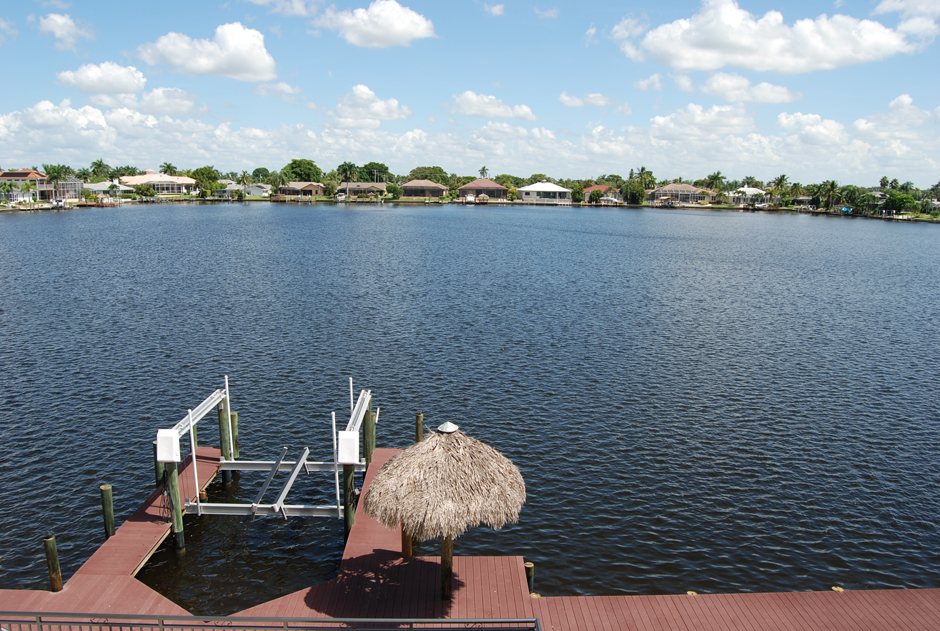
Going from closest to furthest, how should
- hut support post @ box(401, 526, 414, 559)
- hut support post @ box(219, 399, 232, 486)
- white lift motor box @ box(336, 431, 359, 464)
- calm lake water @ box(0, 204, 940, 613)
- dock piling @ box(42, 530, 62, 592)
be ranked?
dock piling @ box(42, 530, 62, 592) < hut support post @ box(401, 526, 414, 559) < white lift motor box @ box(336, 431, 359, 464) < calm lake water @ box(0, 204, 940, 613) < hut support post @ box(219, 399, 232, 486)

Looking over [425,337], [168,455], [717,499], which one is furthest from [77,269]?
[717,499]

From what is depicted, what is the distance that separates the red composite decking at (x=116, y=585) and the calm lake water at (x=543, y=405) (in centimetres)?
100

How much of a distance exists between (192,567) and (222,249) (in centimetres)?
7055

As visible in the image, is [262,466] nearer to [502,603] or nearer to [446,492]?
[446,492]

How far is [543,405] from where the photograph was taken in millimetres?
28906

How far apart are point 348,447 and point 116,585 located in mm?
6250

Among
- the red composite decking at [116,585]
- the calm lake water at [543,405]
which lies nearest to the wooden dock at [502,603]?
the red composite decking at [116,585]

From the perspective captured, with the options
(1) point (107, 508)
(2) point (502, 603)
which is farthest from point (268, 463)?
(2) point (502, 603)

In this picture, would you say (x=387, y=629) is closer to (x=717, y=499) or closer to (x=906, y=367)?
(x=717, y=499)

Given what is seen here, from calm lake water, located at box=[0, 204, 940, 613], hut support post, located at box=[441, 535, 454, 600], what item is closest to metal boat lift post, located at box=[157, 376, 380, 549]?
calm lake water, located at box=[0, 204, 940, 613]

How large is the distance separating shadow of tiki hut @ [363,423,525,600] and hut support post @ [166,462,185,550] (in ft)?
20.9

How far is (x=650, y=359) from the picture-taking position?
36000 mm

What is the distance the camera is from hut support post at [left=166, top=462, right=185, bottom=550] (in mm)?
17600

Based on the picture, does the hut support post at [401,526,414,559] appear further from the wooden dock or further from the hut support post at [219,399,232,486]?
the hut support post at [219,399,232,486]
